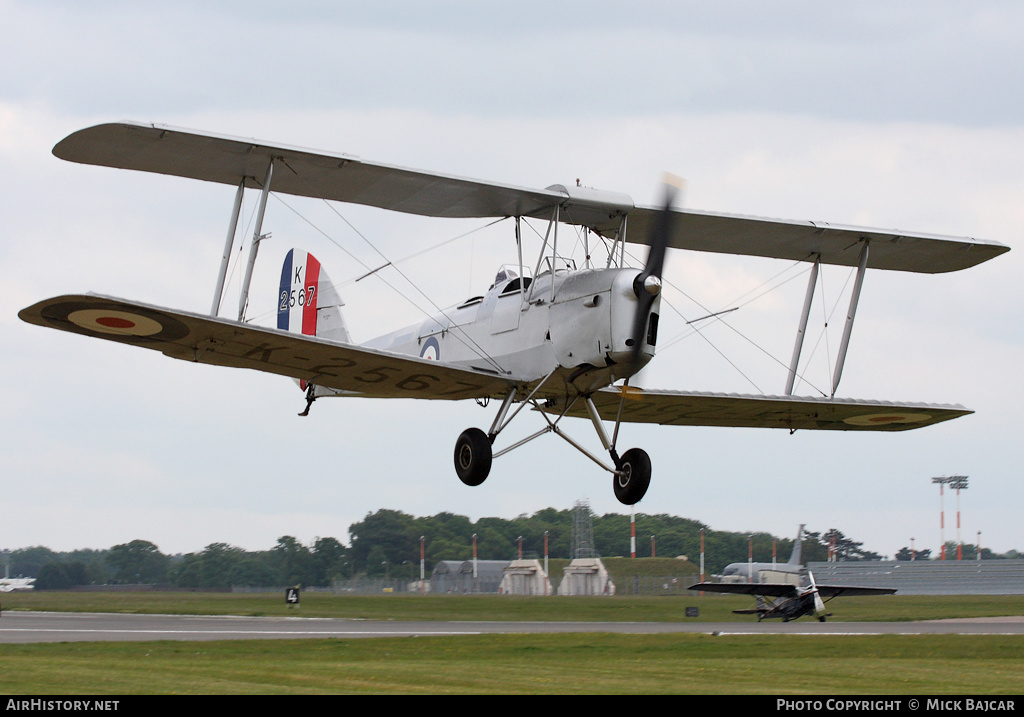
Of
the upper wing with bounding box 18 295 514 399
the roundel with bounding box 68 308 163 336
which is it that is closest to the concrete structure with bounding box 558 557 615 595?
the upper wing with bounding box 18 295 514 399

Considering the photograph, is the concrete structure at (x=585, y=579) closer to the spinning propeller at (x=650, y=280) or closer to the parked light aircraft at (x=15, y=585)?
the parked light aircraft at (x=15, y=585)

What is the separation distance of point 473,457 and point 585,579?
1774 inches

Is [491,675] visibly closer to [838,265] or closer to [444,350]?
[444,350]

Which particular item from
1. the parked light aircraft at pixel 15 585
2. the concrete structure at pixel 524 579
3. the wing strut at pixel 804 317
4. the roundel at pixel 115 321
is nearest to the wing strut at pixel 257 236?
the roundel at pixel 115 321

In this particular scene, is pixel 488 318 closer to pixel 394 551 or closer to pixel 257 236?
pixel 257 236

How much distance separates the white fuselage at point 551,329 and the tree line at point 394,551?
3917cm

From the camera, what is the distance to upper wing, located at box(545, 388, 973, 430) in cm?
1645

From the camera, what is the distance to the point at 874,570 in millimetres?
70312

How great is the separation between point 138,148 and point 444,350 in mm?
4860

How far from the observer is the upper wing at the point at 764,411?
648 inches

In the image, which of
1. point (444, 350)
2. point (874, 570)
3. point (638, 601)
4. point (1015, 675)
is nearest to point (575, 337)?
point (444, 350)

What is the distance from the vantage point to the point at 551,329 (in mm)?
14141

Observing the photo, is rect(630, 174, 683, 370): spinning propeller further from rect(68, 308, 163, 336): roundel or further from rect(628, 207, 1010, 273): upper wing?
rect(68, 308, 163, 336): roundel

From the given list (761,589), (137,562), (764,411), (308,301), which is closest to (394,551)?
(137,562)
